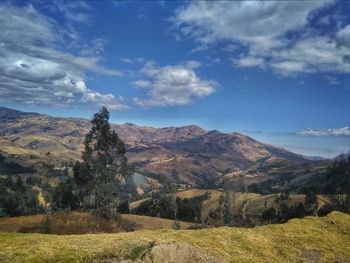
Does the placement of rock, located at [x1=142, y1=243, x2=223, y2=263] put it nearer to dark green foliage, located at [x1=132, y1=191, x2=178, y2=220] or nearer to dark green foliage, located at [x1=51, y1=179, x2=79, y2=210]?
dark green foliage, located at [x1=51, y1=179, x2=79, y2=210]

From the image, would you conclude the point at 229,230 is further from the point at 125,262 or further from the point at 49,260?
the point at 49,260

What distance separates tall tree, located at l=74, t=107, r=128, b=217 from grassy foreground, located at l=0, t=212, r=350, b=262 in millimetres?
70087

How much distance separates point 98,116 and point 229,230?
246 ft

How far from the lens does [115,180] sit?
10106cm

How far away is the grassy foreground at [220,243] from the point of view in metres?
18.2

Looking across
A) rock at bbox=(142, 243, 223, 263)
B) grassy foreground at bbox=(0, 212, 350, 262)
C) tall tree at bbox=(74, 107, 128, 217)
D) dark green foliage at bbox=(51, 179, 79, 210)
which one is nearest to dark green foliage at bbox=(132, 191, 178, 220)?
dark green foliage at bbox=(51, 179, 79, 210)

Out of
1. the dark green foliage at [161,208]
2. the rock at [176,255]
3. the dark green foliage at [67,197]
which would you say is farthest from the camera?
the dark green foliage at [161,208]

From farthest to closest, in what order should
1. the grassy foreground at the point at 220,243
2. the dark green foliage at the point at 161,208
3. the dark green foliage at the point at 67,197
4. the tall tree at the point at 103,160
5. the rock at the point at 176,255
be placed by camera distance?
the dark green foliage at the point at 161,208 < the dark green foliage at the point at 67,197 < the tall tree at the point at 103,160 < the rock at the point at 176,255 < the grassy foreground at the point at 220,243

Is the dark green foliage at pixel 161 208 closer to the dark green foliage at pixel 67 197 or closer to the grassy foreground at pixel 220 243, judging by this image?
the dark green foliage at pixel 67 197

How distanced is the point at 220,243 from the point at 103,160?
78850 mm

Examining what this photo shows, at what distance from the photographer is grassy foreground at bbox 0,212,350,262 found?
18.2 meters

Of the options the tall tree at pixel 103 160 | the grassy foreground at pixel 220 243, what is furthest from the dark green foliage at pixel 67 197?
the grassy foreground at pixel 220 243

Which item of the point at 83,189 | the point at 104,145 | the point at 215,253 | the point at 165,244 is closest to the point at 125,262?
the point at 165,244

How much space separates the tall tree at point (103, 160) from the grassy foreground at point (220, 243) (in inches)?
2759
